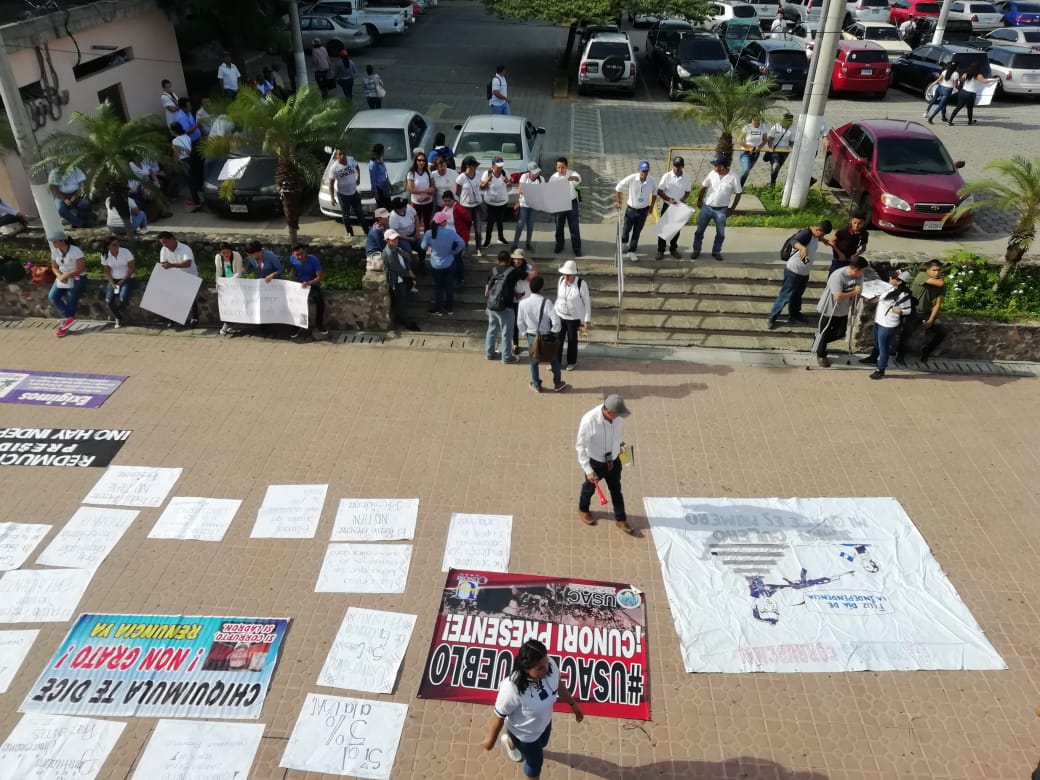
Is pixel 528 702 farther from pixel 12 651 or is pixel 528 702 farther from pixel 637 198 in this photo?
Answer: pixel 637 198

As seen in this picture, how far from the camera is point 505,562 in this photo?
24.2ft

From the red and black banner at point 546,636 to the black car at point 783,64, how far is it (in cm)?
1894

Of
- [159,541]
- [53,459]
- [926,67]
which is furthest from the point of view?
[926,67]

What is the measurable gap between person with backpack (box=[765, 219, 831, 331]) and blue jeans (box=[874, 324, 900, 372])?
1.13 m

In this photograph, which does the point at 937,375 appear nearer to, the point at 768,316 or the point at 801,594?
the point at 768,316

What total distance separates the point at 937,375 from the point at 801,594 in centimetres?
521

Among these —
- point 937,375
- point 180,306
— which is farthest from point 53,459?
point 937,375

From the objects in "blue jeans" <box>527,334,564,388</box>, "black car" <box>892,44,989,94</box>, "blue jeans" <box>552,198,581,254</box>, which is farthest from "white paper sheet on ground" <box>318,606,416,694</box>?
"black car" <box>892,44,989,94</box>

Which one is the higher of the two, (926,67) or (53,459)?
(926,67)

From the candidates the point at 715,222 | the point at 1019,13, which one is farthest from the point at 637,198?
the point at 1019,13

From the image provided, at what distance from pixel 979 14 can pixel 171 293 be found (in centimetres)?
3344

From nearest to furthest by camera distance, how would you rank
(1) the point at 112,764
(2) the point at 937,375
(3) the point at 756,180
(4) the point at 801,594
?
(1) the point at 112,764
(4) the point at 801,594
(2) the point at 937,375
(3) the point at 756,180

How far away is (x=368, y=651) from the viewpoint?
21.2 feet

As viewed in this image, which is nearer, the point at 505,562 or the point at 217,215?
→ the point at 505,562
